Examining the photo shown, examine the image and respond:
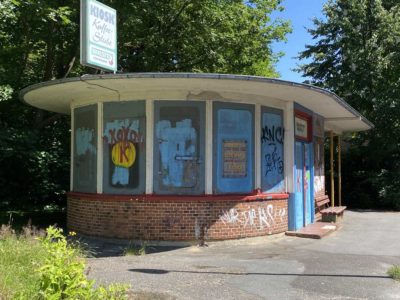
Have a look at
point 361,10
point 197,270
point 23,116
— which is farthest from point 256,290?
point 361,10

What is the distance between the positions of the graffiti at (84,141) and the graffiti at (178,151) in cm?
190

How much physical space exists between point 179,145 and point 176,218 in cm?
151

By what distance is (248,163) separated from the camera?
1116 cm

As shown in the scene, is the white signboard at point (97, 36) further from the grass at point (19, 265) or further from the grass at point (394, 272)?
the grass at point (394, 272)

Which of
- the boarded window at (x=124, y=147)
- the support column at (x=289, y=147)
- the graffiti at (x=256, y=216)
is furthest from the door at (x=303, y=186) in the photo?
the boarded window at (x=124, y=147)

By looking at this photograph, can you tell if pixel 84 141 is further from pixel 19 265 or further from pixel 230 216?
pixel 19 265

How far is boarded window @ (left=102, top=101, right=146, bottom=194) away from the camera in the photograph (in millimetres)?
10781

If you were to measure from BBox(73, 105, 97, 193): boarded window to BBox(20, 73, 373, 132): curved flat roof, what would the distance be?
34cm

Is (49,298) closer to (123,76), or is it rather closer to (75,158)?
(123,76)

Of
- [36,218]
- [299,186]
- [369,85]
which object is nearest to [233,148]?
[299,186]

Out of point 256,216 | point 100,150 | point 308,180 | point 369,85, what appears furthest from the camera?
point 369,85

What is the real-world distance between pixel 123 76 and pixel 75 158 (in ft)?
12.5

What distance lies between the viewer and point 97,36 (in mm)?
9242

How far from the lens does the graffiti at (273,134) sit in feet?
37.7
